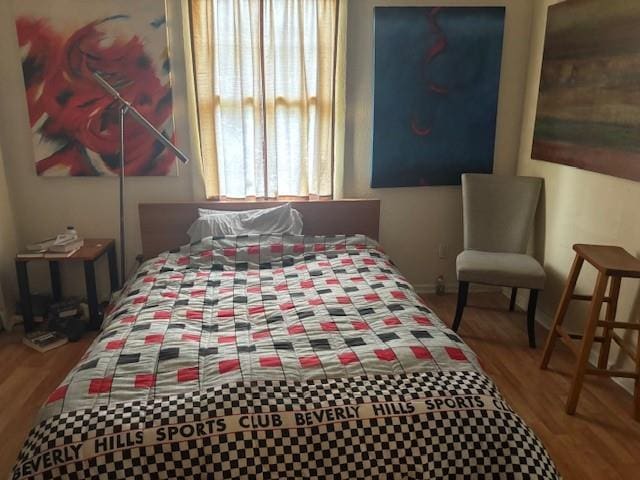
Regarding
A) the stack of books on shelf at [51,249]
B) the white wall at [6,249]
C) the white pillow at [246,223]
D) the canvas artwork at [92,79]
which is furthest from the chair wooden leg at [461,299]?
the white wall at [6,249]

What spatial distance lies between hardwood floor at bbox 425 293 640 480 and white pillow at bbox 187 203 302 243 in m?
1.24

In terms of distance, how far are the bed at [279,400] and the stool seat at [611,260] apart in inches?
31.0

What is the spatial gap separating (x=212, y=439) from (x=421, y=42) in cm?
279

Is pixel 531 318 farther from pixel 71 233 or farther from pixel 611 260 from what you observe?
pixel 71 233

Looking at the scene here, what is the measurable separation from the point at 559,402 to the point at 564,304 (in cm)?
49

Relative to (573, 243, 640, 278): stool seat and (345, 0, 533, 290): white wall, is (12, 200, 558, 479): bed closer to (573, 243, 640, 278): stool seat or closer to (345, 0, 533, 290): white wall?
(573, 243, 640, 278): stool seat

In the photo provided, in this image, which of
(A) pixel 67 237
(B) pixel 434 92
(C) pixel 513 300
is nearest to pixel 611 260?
(C) pixel 513 300

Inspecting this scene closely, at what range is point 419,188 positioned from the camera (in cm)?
361

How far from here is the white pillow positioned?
3.17 meters

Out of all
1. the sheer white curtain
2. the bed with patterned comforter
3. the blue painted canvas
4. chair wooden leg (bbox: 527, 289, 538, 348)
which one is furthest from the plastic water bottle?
chair wooden leg (bbox: 527, 289, 538, 348)

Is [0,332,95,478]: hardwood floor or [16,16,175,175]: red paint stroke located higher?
[16,16,175,175]: red paint stroke

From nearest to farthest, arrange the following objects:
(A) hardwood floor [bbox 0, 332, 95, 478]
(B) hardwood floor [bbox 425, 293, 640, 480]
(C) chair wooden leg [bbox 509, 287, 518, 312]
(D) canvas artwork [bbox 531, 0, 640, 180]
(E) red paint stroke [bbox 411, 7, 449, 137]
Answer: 1. (B) hardwood floor [bbox 425, 293, 640, 480]
2. (A) hardwood floor [bbox 0, 332, 95, 478]
3. (D) canvas artwork [bbox 531, 0, 640, 180]
4. (E) red paint stroke [bbox 411, 7, 449, 137]
5. (C) chair wooden leg [bbox 509, 287, 518, 312]

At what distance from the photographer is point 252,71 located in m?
3.21

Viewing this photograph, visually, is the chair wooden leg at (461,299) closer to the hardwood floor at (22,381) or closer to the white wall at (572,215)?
the white wall at (572,215)
